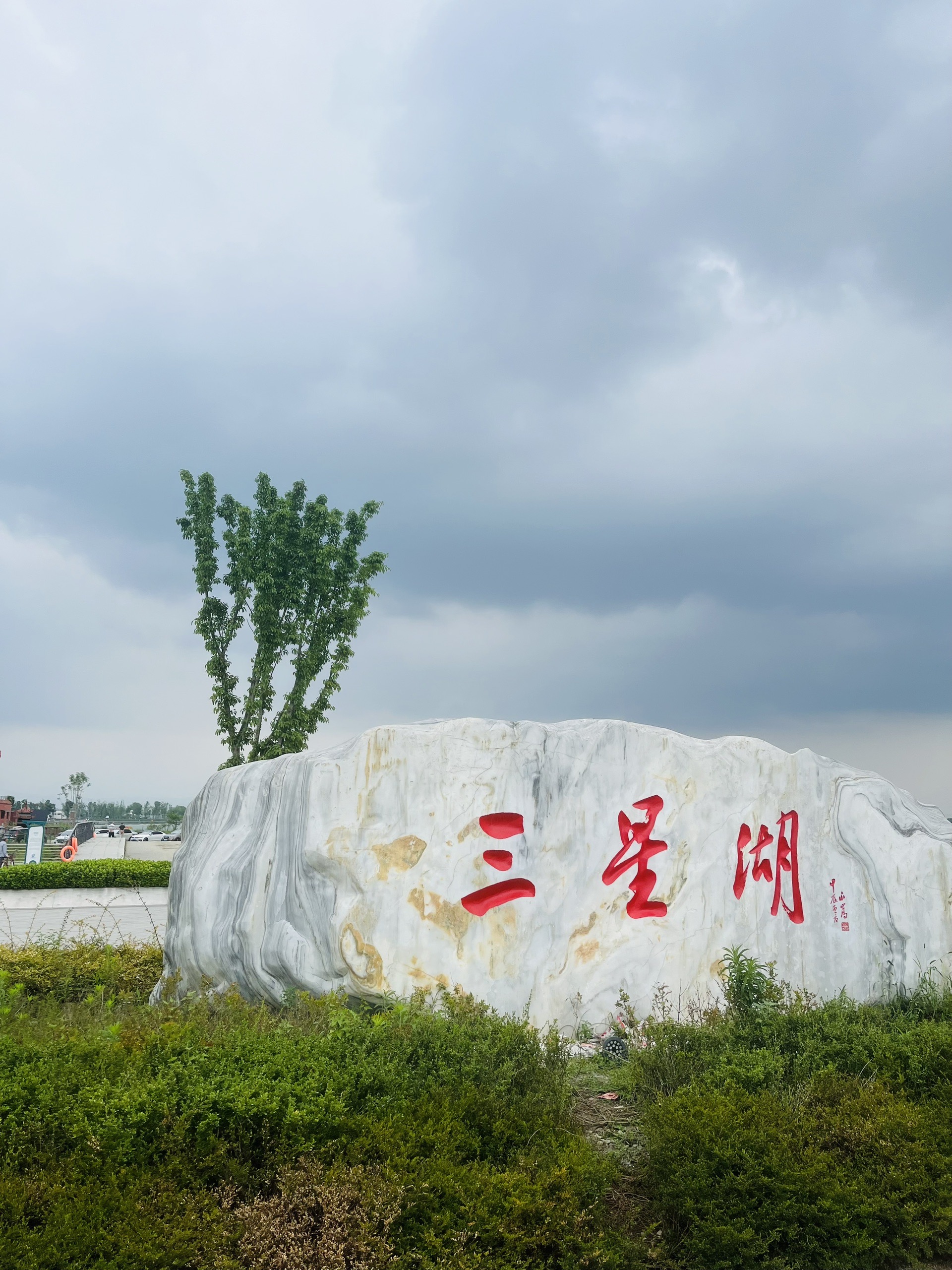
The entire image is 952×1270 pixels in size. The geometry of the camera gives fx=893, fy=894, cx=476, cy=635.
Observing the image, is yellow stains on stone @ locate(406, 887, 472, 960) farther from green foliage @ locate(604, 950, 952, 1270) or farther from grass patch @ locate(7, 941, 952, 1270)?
green foliage @ locate(604, 950, 952, 1270)

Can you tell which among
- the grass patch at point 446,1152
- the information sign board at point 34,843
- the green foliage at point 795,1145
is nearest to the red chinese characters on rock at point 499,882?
the grass patch at point 446,1152

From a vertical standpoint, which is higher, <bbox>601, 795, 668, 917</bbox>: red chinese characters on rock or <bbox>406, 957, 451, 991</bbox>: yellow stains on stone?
<bbox>601, 795, 668, 917</bbox>: red chinese characters on rock

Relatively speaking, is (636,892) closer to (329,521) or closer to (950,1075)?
(950,1075)

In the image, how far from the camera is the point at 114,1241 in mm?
2414

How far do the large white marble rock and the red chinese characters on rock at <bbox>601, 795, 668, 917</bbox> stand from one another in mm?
12

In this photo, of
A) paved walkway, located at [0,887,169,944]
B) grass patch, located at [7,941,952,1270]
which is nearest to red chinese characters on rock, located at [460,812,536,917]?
grass patch, located at [7,941,952,1270]

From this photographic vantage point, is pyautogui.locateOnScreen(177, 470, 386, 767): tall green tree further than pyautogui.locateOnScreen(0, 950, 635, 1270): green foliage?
Yes

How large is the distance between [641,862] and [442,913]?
1435 mm

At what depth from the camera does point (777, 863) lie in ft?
21.1

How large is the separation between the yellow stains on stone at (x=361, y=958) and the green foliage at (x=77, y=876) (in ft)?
35.9

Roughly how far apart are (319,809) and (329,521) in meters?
9.25

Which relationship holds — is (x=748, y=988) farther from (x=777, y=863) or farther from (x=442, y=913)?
(x=442, y=913)

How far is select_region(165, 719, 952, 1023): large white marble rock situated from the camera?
5.17 meters

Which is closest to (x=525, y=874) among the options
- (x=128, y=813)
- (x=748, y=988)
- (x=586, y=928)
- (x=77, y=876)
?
(x=586, y=928)
